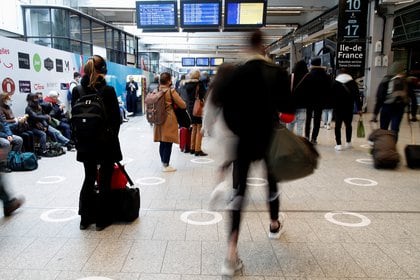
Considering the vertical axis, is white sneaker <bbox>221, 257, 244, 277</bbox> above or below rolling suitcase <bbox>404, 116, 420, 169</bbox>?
below

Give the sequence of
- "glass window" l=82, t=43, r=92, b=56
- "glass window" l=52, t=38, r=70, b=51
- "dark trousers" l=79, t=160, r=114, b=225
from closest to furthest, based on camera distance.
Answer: "dark trousers" l=79, t=160, r=114, b=225, "glass window" l=52, t=38, r=70, b=51, "glass window" l=82, t=43, r=92, b=56

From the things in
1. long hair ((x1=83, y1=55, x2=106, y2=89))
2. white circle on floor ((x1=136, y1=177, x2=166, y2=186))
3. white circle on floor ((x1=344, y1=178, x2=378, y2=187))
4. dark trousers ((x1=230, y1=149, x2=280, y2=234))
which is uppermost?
long hair ((x1=83, y1=55, x2=106, y2=89))

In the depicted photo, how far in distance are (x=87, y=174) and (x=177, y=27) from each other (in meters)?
7.76

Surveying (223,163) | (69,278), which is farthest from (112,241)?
(223,163)

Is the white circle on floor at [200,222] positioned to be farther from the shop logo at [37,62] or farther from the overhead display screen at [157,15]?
the overhead display screen at [157,15]

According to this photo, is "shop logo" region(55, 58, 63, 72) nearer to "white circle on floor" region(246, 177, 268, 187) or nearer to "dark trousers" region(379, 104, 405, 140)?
"white circle on floor" region(246, 177, 268, 187)

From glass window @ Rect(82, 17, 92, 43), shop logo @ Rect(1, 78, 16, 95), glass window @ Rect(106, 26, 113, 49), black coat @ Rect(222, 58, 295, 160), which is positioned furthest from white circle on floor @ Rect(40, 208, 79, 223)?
glass window @ Rect(106, 26, 113, 49)

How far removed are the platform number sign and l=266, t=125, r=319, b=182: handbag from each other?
810 centimetres

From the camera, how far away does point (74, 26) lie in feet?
37.4

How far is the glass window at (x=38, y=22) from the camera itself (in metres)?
10.5

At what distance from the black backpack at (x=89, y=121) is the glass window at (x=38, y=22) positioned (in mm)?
8886

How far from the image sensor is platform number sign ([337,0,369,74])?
9.21 meters

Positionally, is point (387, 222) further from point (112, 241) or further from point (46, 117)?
point (46, 117)

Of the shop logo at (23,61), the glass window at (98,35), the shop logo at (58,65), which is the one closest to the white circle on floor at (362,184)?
the shop logo at (23,61)
